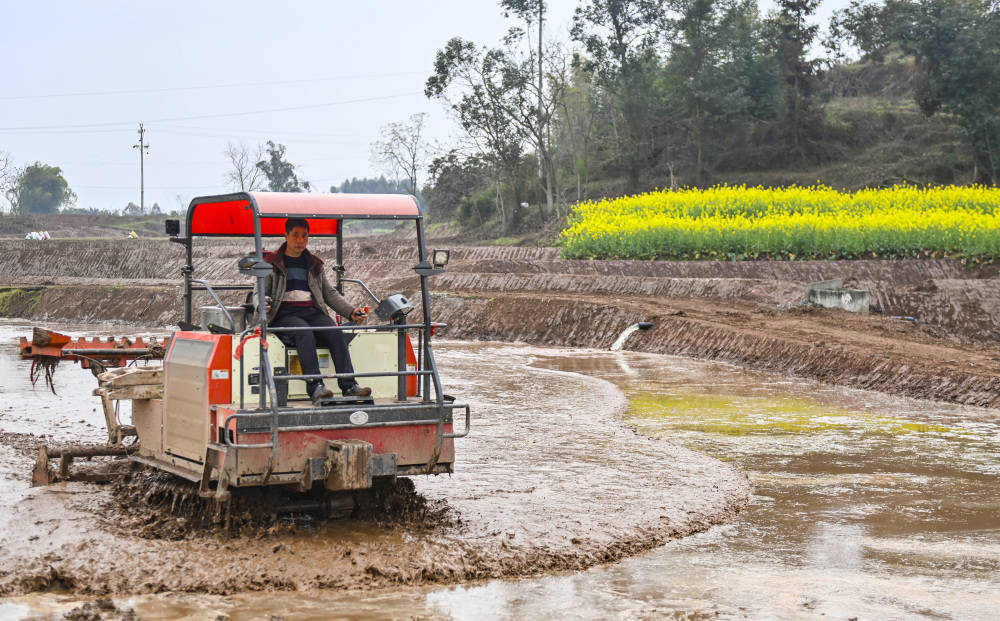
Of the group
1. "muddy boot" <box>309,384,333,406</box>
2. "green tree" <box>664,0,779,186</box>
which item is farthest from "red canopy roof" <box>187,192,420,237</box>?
"green tree" <box>664,0,779,186</box>

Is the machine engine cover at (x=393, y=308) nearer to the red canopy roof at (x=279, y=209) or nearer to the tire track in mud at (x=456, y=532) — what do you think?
the red canopy roof at (x=279, y=209)

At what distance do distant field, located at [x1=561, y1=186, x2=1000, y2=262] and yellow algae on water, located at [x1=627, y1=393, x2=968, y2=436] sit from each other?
13155 mm

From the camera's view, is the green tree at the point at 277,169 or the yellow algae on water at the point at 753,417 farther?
the green tree at the point at 277,169

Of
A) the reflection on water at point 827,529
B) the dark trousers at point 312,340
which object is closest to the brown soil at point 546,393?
the reflection on water at point 827,529

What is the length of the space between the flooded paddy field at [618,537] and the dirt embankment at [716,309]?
11.5 feet

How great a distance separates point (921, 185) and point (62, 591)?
3927 centimetres

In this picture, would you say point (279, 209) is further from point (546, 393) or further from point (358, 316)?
point (546, 393)

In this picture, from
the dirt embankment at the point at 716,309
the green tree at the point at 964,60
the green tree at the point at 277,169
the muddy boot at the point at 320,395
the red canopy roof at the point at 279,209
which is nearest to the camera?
the muddy boot at the point at 320,395

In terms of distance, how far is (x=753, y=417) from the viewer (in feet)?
47.2

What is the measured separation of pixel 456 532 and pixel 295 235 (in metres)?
2.55

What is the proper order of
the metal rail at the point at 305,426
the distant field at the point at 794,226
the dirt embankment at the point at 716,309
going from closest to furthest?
the metal rail at the point at 305,426
the dirt embankment at the point at 716,309
the distant field at the point at 794,226

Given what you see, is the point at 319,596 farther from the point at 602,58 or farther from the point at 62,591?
the point at 602,58

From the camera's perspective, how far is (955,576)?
7.35 m

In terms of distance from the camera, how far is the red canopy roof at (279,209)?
311 inches
